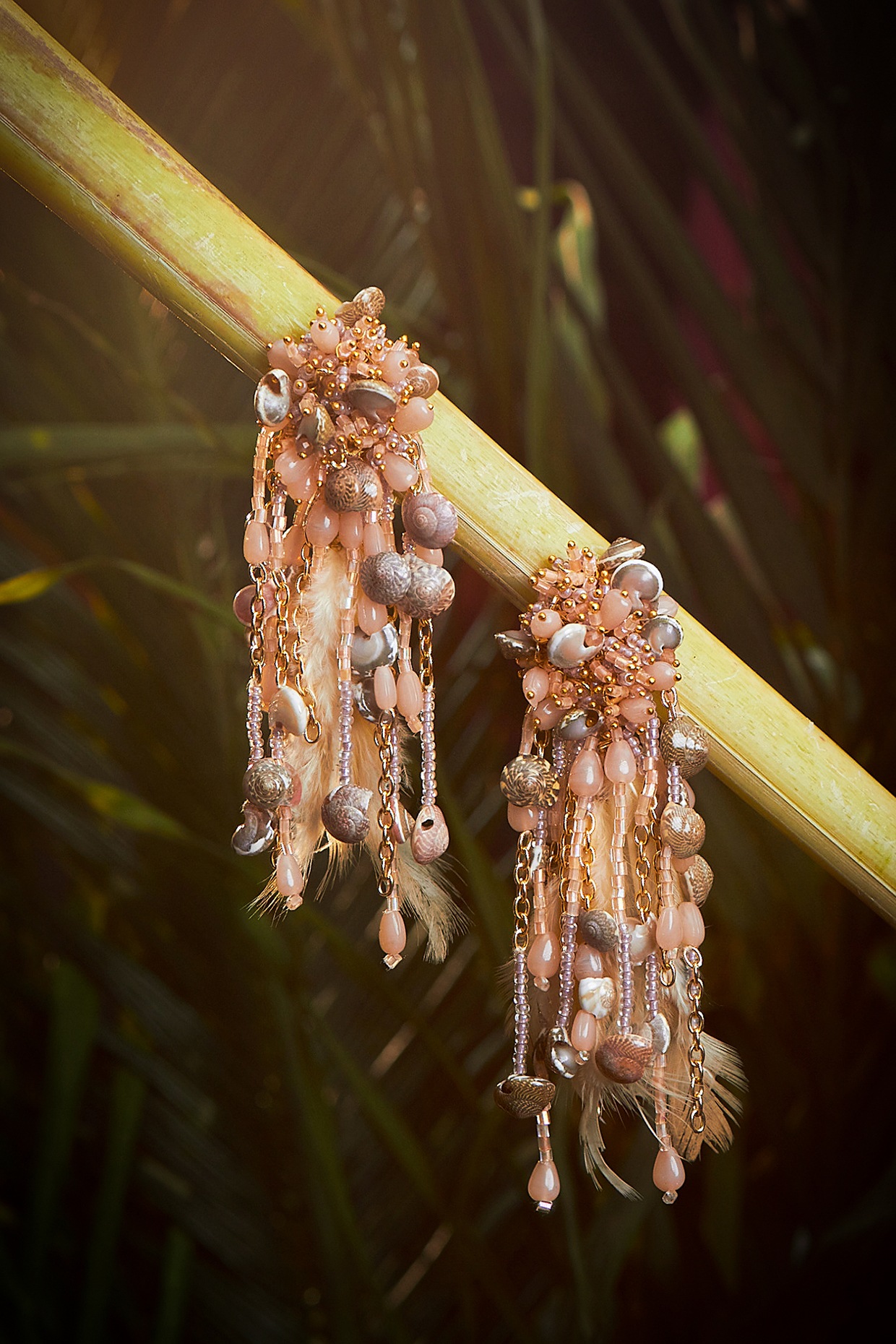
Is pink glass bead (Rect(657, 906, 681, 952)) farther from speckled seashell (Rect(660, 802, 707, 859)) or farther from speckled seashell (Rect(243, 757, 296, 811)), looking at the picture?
speckled seashell (Rect(243, 757, 296, 811))

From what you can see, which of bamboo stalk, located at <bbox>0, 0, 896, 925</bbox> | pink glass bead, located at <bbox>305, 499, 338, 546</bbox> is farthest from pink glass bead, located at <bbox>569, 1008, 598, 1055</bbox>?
pink glass bead, located at <bbox>305, 499, 338, 546</bbox>

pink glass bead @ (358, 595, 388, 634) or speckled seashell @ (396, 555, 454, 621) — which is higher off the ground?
speckled seashell @ (396, 555, 454, 621)

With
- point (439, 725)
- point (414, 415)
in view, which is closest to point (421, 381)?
point (414, 415)

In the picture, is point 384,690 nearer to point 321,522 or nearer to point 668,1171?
point 321,522

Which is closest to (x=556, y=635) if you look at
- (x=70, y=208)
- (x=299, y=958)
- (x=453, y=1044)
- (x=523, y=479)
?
(x=523, y=479)

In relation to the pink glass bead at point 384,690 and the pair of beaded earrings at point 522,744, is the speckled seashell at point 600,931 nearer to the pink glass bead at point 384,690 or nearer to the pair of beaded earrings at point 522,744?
the pair of beaded earrings at point 522,744
